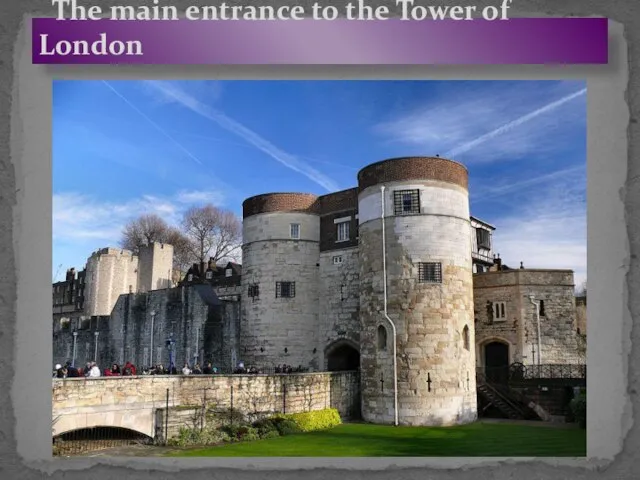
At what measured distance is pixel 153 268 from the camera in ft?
Answer: 156

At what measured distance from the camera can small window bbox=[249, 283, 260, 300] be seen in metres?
27.9

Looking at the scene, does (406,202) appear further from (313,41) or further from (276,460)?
(276,460)

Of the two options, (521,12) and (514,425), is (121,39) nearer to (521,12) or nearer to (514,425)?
(521,12)

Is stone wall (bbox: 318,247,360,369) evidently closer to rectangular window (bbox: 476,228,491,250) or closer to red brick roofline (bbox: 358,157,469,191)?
red brick roofline (bbox: 358,157,469,191)

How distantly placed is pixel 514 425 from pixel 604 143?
16347 millimetres

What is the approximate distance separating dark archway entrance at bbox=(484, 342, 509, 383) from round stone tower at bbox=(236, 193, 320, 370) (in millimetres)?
7134

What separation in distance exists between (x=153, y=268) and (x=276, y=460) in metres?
44.1

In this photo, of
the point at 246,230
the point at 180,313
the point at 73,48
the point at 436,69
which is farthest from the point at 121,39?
the point at 180,313

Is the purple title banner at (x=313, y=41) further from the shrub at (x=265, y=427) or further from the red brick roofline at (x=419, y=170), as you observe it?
the red brick roofline at (x=419, y=170)

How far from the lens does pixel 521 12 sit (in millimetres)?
5207

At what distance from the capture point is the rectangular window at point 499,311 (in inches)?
1014

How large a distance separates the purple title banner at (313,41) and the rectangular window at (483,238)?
85.8ft

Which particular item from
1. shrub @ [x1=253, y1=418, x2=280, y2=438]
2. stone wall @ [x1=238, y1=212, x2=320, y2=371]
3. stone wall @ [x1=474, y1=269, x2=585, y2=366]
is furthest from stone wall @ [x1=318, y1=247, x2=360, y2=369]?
shrub @ [x1=253, y1=418, x2=280, y2=438]

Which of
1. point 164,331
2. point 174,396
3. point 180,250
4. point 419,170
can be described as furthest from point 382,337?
point 180,250
